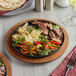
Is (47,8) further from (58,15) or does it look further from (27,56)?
(27,56)

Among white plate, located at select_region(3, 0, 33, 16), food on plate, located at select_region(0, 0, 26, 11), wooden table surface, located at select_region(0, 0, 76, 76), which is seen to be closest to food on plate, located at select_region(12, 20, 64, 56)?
wooden table surface, located at select_region(0, 0, 76, 76)

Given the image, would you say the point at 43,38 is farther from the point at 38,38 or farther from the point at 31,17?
the point at 31,17

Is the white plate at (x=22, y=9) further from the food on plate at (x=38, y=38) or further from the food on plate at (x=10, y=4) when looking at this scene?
the food on plate at (x=38, y=38)

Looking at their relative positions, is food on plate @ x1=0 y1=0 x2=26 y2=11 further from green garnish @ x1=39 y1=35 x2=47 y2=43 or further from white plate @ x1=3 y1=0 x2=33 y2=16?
green garnish @ x1=39 y1=35 x2=47 y2=43

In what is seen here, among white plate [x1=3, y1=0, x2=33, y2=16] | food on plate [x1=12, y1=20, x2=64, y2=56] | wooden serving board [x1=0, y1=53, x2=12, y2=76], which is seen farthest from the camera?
white plate [x1=3, y1=0, x2=33, y2=16]

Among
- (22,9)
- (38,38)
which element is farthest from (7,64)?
(22,9)

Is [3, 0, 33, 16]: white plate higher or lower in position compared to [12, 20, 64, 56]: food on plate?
higher

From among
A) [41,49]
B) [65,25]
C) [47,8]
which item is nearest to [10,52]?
[41,49]
